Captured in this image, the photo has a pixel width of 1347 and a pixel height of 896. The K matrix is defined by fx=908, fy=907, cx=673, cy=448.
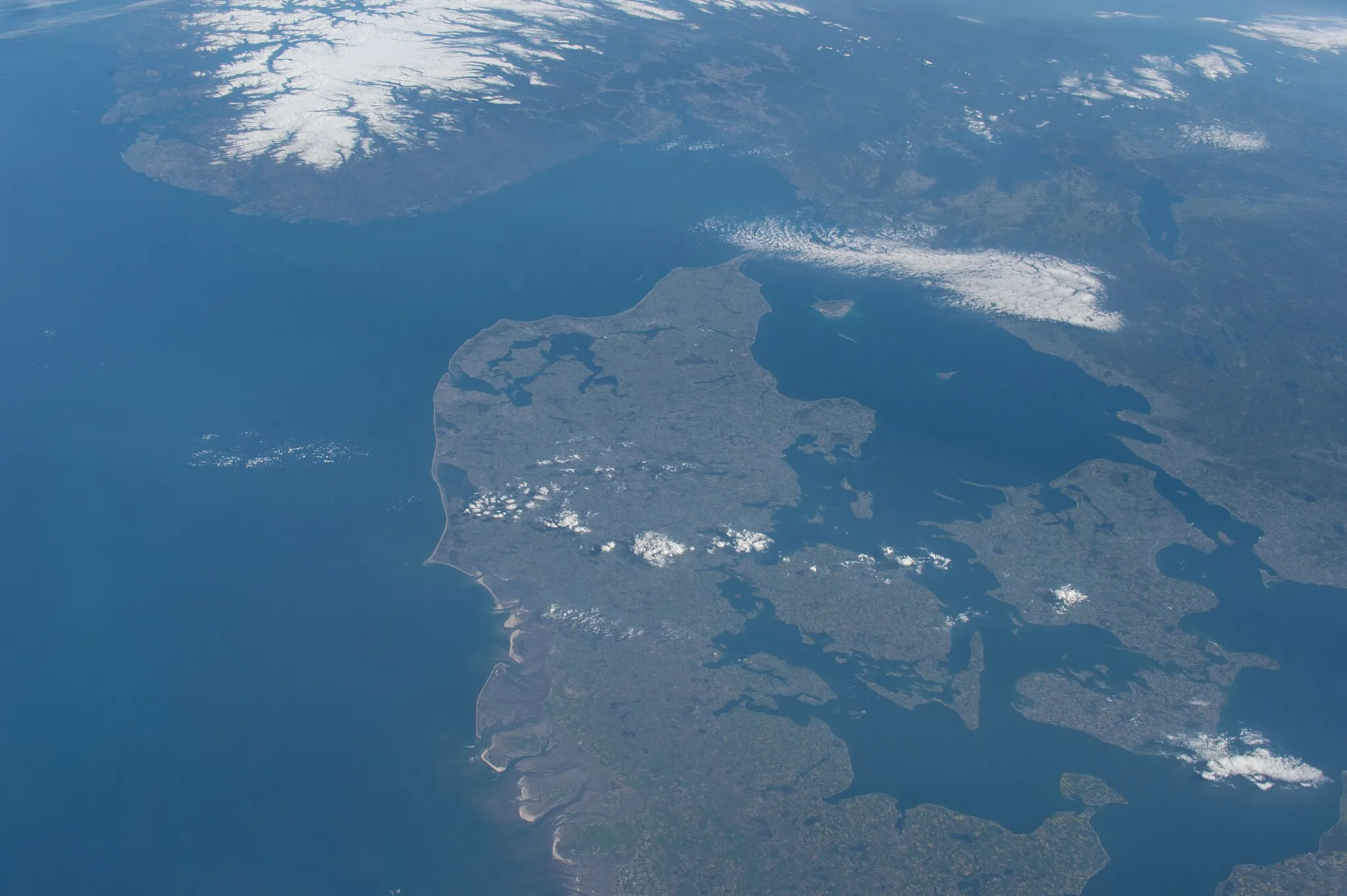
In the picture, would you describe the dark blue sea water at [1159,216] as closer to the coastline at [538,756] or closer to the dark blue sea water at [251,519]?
the dark blue sea water at [251,519]

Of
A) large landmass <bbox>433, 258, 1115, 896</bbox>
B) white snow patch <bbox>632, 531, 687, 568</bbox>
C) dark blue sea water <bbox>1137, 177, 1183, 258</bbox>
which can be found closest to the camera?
large landmass <bbox>433, 258, 1115, 896</bbox>

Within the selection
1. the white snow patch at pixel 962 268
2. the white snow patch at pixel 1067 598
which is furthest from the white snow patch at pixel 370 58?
the white snow patch at pixel 1067 598

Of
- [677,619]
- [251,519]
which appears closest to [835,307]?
[677,619]

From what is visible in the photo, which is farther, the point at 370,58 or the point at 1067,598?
the point at 370,58

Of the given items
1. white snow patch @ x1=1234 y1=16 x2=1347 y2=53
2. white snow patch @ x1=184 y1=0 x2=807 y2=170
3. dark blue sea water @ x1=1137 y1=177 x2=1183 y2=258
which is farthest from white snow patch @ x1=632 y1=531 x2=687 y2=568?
white snow patch @ x1=1234 y1=16 x2=1347 y2=53

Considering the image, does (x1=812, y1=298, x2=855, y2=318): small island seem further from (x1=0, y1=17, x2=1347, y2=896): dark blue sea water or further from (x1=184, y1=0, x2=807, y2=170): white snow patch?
(x1=184, y1=0, x2=807, y2=170): white snow patch

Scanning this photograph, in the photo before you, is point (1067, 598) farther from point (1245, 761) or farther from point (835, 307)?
point (835, 307)
